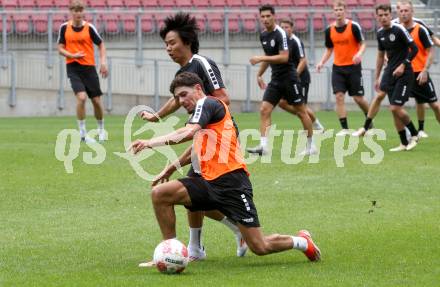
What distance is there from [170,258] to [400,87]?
9.55 m

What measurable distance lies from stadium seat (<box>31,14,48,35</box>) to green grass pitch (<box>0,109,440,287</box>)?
46.6ft

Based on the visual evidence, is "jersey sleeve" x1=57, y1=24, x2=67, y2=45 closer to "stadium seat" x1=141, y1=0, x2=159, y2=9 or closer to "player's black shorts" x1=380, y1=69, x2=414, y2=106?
"player's black shorts" x1=380, y1=69, x2=414, y2=106

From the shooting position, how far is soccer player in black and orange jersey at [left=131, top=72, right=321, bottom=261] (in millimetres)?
8484

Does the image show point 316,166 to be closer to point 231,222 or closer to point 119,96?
point 231,222

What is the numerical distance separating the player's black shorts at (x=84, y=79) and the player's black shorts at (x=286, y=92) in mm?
3760

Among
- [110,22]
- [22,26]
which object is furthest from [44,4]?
[110,22]

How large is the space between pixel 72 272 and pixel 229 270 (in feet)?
3.84

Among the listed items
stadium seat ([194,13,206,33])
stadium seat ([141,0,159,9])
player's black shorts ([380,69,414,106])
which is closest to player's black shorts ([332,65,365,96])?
player's black shorts ([380,69,414,106])

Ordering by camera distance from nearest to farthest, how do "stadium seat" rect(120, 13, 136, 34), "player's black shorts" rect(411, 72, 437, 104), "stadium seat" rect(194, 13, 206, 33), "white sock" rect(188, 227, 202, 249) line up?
"white sock" rect(188, 227, 202, 249)
"player's black shorts" rect(411, 72, 437, 104)
"stadium seat" rect(120, 13, 136, 34)
"stadium seat" rect(194, 13, 206, 33)

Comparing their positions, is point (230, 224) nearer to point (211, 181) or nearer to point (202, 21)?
point (211, 181)

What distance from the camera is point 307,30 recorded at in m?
33.1

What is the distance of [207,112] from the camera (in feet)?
27.9

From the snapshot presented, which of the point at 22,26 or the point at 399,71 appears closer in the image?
the point at 399,71

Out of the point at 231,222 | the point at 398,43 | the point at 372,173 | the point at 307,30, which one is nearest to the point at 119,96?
the point at 307,30
